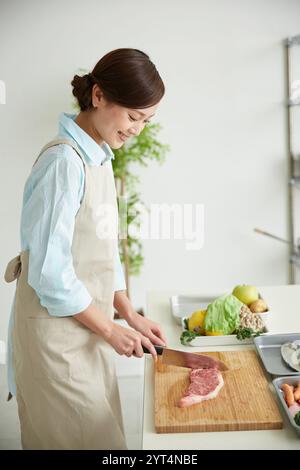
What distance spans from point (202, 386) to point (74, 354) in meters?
0.27

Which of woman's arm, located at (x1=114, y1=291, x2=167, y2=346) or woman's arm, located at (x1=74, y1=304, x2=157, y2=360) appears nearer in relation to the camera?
woman's arm, located at (x1=74, y1=304, x2=157, y2=360)

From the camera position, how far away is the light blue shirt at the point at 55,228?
3.28 feet

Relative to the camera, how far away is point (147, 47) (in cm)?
270

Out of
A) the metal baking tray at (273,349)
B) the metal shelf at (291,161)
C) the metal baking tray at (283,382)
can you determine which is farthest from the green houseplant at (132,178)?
the metal baking tray at (283,382)

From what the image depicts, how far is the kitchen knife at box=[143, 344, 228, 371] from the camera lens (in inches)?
43.9

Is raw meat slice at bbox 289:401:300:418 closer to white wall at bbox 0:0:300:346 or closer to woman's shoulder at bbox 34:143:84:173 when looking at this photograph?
woman's shoulder at bbox 34:143:84:173

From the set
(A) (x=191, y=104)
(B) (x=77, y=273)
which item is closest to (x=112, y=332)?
(B) (x=77, y=273)

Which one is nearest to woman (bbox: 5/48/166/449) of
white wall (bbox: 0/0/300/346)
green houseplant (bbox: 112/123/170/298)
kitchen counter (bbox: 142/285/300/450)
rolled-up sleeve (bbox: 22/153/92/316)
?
rolled-up sleeve (bbox: 22/153/92/316)

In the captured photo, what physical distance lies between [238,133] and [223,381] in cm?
192

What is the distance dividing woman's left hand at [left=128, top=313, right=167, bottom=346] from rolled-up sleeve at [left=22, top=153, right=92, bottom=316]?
0.23 meters

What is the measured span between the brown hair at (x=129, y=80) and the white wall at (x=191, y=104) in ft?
5.66

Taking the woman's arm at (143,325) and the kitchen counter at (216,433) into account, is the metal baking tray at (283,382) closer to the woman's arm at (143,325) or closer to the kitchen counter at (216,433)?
the kitchen counter at (216,433)

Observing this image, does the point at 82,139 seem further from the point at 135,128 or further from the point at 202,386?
the point at 202,386
